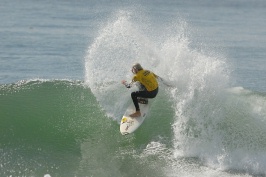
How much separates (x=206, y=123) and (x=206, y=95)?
901mm

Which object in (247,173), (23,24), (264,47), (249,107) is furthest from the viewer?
(23,24)

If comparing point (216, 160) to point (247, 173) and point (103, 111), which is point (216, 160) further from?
point (103, 111)

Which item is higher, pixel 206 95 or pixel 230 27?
pixel 206 95

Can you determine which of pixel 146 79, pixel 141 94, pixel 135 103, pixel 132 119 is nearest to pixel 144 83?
pixel 146 79

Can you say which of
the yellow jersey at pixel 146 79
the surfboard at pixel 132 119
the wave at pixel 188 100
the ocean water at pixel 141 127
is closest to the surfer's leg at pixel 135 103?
the surfboard at pixel 132 119

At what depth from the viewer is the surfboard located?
13.4 metres

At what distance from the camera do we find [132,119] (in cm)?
1369

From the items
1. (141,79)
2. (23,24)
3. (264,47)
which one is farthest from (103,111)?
(23,24)

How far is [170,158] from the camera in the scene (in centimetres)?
1273

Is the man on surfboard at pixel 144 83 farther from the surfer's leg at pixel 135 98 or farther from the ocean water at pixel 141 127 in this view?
the ocean water at pixel 141 127

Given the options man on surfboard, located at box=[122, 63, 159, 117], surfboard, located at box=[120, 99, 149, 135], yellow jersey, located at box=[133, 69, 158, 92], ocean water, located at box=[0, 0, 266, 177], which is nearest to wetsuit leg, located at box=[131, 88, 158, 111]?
man on surfboard, located at box=[122, 63, 159, 117]

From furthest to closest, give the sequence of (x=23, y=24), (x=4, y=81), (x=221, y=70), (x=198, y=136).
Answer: (x=23, y=24), (x=4, y=81), (x=221, y=70), (x=198, y=136)

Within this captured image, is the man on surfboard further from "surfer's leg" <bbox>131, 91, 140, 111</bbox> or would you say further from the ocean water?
the ocean water

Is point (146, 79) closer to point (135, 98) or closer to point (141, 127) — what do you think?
point (135, 98)
